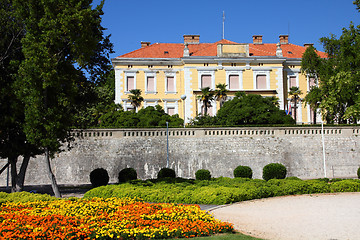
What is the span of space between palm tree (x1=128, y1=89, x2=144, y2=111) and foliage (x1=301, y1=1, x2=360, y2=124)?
1936 cm

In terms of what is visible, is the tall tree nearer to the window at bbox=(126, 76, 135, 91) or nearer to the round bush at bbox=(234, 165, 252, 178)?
the round bush at bbox=(234, 165, 252, 178)

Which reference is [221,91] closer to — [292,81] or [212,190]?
[292,81]

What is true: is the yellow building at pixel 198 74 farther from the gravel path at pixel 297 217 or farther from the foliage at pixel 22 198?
the foliage at pixel 22 198

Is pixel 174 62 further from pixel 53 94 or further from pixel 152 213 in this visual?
pixel 152 213

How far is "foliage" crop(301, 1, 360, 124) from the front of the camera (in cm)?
3316

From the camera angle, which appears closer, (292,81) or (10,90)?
(10,90)

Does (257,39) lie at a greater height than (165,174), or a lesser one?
greater

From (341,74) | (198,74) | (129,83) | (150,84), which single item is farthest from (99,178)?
(198,74)

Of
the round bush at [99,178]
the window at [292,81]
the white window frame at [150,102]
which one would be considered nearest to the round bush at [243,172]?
the round bush at [99,178]

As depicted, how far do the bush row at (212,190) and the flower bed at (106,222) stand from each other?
3.48 meters

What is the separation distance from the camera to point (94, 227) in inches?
399

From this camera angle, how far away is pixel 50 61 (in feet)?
53.4

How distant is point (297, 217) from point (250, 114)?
76.7ft

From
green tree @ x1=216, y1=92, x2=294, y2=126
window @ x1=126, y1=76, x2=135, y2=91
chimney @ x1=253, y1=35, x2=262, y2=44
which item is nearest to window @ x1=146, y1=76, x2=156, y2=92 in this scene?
window @ x1=126, y1=76, x2=135, y2=91
